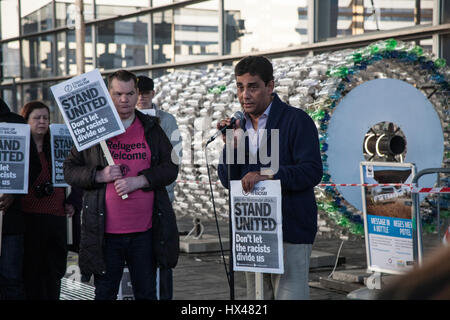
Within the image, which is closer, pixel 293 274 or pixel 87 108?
pixel 293 274

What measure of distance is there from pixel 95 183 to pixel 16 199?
1168 millimetres

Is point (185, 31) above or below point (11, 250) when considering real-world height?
above

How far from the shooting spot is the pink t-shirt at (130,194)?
14.1 ft

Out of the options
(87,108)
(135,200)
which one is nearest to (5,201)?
(87,108)

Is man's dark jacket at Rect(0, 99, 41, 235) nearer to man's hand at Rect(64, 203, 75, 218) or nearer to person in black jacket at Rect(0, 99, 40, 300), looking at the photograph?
person in black jacket at Rect(0, 99, 40, 300)

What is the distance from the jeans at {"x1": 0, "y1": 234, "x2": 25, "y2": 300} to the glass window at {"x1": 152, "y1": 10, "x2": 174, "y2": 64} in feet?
38.3

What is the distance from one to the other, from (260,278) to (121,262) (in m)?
0.94

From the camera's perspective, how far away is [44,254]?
5602 mm

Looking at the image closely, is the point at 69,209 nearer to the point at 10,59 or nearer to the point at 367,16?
the point at 367,16

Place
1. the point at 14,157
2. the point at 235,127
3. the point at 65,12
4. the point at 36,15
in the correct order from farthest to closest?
the point at 36,15 → the point at 65,12 → the point at 14,157 → the point at 235,127

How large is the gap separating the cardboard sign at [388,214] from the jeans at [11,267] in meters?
3.01

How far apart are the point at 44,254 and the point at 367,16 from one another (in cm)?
721

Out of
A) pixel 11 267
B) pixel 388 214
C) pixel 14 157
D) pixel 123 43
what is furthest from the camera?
pixel 123 43

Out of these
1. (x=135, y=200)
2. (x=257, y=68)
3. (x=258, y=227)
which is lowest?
(x=258, y=227)
